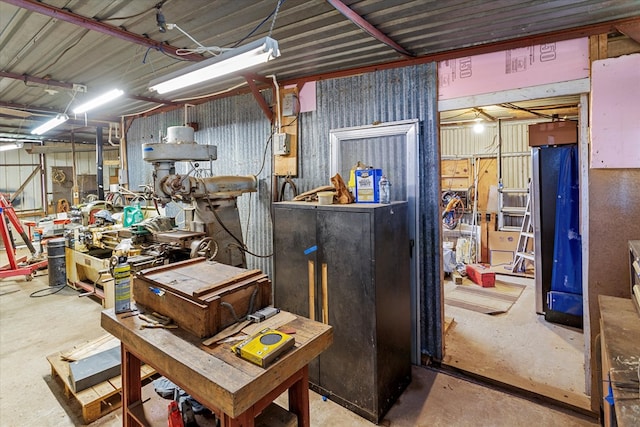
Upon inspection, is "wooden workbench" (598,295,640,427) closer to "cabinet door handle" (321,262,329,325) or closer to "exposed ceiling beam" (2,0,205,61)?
"cabinet door handle" (321,262,329,325)

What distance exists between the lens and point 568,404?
7.96ft

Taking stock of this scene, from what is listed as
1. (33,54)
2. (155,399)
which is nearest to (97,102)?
(33,54)

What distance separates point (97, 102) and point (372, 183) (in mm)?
2989

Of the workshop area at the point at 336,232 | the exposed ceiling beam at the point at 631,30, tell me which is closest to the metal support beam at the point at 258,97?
the workshop area at the point at 336,232

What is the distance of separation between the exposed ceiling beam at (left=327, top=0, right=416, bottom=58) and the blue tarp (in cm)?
223

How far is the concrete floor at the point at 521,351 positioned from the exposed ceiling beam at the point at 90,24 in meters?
3.55

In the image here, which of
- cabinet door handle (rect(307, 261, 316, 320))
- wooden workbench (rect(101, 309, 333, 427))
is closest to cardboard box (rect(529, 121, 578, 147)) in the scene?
cabinet door handle (rect(307, 261, 316, 320))

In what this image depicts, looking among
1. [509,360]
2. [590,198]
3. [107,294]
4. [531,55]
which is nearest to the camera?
[590,198]

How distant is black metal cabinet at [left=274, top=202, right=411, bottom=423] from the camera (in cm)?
232

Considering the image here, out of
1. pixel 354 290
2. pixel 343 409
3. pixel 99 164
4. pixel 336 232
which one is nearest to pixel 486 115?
pixel 336 232

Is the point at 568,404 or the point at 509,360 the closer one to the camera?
the point at 568,404

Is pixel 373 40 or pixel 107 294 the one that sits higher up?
pixel 373 40

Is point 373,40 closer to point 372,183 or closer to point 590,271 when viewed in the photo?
point 372,183

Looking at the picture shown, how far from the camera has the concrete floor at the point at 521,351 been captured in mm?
2678
